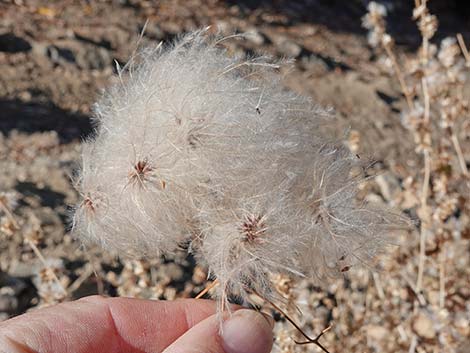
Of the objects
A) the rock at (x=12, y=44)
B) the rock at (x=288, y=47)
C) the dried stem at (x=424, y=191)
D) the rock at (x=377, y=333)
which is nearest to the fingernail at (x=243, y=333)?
the dried stem at (x=424, y=191)

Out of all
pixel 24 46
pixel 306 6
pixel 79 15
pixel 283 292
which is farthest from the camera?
pixel 306 6

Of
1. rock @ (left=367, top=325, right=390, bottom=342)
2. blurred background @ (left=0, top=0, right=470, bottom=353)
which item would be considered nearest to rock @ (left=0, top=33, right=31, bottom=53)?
blurred background @ (left=0, top=0, right=470, bottom=353)

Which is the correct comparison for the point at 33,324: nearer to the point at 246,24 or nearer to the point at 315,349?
the point at 315,349

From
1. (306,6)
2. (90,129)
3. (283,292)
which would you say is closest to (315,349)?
(283,292)

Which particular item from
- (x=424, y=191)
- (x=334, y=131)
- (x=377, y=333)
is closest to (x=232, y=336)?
(x=424, y=191)

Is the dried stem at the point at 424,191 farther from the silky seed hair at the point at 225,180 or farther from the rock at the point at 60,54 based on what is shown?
the rock at the point at 60,54

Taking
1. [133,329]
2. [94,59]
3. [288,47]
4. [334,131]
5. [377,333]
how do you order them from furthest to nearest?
[288,47] < [94,59] < [334,131] < [377,333] < [133,329]

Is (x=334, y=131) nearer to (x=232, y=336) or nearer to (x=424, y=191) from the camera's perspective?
(x=424, y=191)
